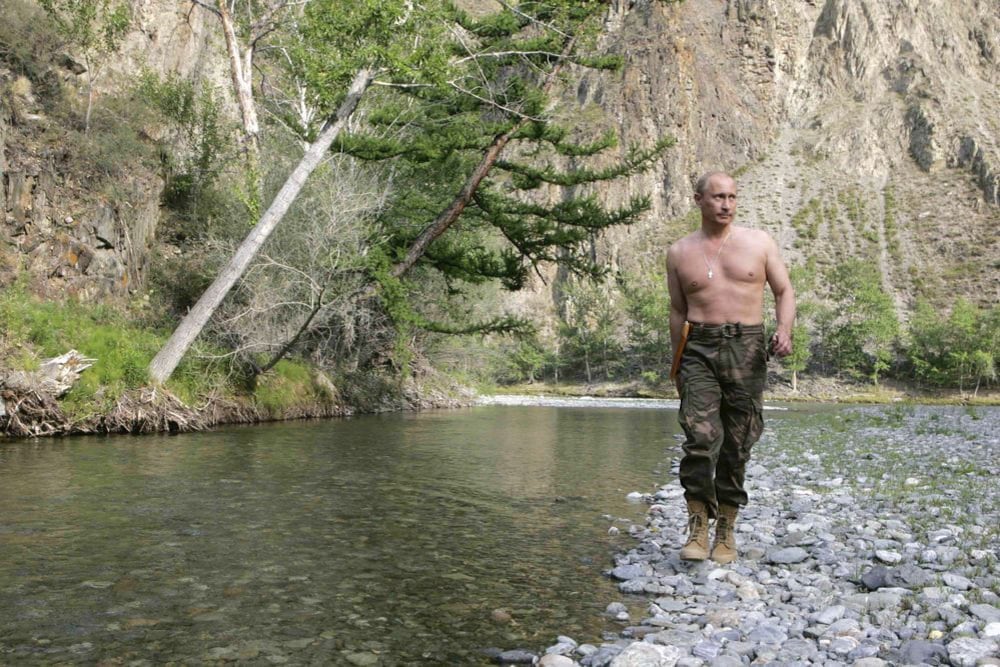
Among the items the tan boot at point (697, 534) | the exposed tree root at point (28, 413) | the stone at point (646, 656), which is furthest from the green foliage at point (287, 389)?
the stone at point (646, 656)

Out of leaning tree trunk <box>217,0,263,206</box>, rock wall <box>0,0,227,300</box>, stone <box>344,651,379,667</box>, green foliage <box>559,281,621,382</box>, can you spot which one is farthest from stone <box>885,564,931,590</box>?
green foliage <box>559,281,621,382</box>

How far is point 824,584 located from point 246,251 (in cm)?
1200

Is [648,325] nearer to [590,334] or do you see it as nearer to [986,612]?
[590,334]

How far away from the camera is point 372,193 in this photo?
Answer: 55.2 feet

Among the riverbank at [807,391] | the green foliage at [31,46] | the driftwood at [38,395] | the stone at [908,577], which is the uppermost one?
the green foliage at [31,46]

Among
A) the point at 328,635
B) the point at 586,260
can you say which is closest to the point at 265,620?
the point at 328,635

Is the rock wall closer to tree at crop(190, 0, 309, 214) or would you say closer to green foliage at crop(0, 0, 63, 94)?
green foliage at crop(0, 0, 63, 94)

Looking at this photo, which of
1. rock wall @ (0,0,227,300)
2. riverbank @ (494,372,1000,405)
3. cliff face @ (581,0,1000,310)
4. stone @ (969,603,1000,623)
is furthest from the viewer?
cliff face @ (581,0,1000,310)

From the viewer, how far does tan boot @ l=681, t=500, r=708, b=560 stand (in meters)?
4.84

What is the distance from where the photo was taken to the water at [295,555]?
11.5ft

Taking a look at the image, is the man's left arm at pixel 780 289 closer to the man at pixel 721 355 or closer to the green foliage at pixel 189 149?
the man at pixel 721 355

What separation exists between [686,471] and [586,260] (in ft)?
37.5

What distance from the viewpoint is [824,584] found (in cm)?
431

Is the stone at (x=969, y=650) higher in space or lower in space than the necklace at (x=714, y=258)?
lower
